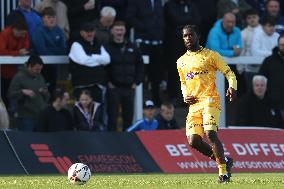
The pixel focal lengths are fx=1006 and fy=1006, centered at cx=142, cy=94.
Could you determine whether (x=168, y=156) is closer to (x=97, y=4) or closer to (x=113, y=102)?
(x=113, y=102)

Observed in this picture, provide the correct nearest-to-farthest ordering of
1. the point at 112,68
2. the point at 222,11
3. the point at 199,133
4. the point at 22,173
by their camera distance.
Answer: the point at 199,133
the point at 22,173
the point at 112,68
the point at 222,11

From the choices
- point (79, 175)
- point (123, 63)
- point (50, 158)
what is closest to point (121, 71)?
point (123, 63)

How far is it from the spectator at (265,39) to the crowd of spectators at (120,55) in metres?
0.02

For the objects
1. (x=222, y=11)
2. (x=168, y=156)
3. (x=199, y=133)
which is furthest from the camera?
(x=222, y=11)

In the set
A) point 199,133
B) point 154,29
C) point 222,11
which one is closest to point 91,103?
point 154,29

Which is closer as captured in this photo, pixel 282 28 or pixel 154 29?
pixel 154 29

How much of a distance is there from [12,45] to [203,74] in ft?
20.4

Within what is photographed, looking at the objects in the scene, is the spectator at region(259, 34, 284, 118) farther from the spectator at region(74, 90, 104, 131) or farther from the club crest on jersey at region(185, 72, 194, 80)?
the club crest on jersey at region(185, 72, 194, 80)

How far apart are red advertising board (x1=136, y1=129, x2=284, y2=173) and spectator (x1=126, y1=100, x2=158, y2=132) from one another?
3.55 ft

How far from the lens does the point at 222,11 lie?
20.7m

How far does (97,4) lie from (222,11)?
8.66ft

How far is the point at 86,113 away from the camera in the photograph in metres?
18.3

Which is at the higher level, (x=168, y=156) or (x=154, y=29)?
(x=154, y=29)

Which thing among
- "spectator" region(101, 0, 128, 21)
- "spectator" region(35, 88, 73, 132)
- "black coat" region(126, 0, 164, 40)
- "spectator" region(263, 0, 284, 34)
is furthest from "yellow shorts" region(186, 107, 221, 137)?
"spectator" region(263, 0, 284, 34)
